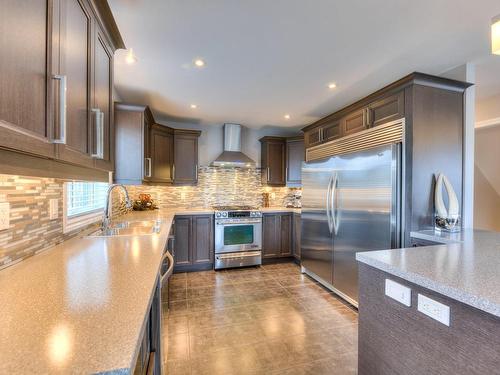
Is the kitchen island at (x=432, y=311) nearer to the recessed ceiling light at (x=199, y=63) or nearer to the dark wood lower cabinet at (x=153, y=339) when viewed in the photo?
the dark wood lower cabinet at (x=153, y=339)

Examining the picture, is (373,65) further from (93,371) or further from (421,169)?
(93,371)

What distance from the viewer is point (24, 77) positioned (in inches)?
28.7

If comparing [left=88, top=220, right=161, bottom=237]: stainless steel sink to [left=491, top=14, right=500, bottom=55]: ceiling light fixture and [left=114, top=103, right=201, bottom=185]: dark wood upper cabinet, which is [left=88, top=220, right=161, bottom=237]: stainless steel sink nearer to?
[left=114, top=103, right=201, bottom=185]: dark wood upper cabinet

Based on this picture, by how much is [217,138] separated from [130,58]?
7.99 feet

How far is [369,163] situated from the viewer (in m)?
2.41

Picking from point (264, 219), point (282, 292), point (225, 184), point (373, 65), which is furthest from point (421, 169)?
point (225, 184)

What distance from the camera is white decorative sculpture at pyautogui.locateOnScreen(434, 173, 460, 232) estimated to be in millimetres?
2047

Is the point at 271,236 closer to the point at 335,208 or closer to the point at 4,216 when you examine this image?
the point at 335,208

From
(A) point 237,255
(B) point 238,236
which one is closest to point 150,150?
(B) point 238,236

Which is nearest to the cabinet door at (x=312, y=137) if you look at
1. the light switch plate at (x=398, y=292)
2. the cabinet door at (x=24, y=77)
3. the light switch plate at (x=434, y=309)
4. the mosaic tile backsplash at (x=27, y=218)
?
the light switch plate at (x=398, y=292)

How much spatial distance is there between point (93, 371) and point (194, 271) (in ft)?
11.2

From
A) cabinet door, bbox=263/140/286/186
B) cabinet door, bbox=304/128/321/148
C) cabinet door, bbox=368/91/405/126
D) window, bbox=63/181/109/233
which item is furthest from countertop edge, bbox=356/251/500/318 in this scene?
cabinet door, bbox=263/140/286/186

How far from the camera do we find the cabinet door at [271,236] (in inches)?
162

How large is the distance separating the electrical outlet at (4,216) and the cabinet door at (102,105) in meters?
0.41
